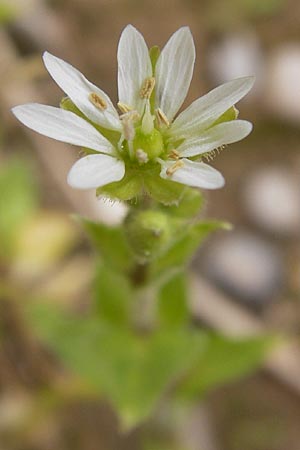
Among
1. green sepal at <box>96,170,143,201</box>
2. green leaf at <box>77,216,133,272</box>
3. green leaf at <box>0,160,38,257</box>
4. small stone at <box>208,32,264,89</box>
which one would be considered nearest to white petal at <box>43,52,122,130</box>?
green sepal at <box>96,170,143,201</box>

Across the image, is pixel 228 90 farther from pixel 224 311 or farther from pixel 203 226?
pixel 224 311

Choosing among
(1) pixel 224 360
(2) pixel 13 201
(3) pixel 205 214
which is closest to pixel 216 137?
(1) pixel 224 360

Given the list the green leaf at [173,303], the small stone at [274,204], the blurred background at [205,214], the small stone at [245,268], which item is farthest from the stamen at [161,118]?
the small stone at [274,204]

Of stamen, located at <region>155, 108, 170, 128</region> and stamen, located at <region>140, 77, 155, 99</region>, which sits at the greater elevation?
stamen, located at <region>140, 77, 155, 99</region>

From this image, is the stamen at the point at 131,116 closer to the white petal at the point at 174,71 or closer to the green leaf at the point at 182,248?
the white petal at the point at 174,71

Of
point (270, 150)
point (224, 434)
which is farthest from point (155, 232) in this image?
point (270, 150)

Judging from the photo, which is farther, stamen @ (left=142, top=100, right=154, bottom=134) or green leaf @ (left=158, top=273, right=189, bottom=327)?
green leaf @ (left=158, top=273, right=189, bottom=327)

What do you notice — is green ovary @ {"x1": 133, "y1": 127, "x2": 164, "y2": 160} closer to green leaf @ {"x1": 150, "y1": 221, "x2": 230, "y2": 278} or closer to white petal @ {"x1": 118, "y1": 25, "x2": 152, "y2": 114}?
white petal @ {"x1": 118, "y1": 25, "x2": 152, "y2": 114}
